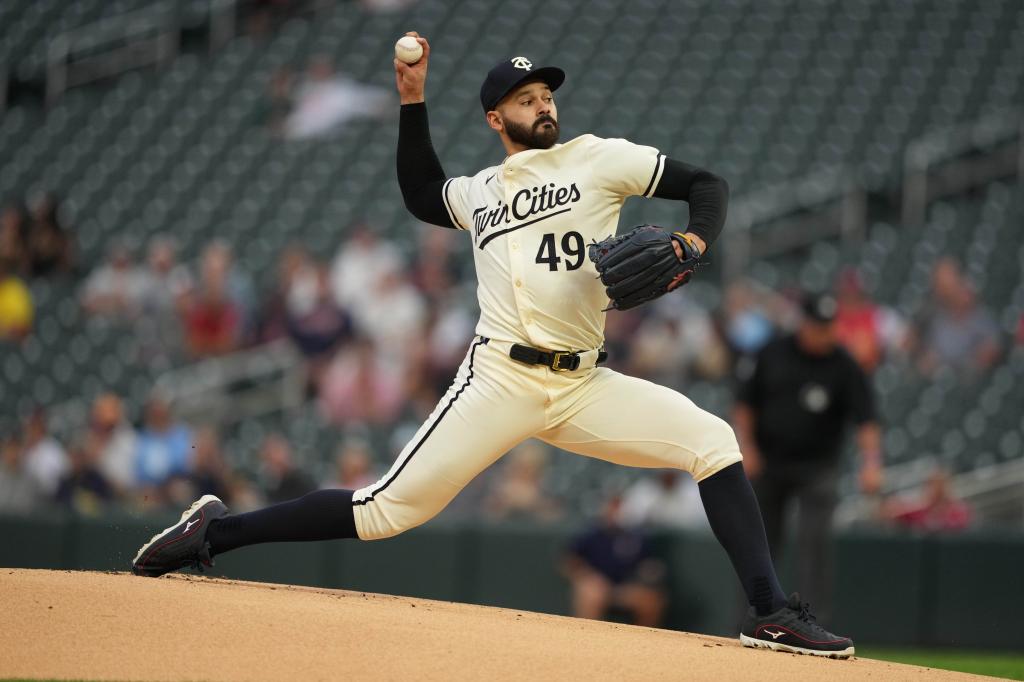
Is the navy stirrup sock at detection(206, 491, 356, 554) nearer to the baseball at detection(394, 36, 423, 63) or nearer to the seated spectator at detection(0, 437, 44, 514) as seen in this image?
the baseball at detection(394, 36, 423, 63)

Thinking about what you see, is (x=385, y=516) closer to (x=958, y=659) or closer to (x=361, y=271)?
(x=958, y=659)

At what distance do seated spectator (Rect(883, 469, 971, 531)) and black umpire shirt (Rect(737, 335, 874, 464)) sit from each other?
6.52 ft

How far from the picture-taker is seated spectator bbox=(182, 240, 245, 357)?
10.8 m

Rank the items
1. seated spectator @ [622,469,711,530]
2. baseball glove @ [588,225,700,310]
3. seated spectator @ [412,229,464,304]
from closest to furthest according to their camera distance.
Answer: baseball glove @ [588,225,700,310] < seated spectator @ [622,469,711,530] < seated spectator @ [412,229,464,304]

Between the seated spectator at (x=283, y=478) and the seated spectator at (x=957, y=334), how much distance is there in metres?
4.62

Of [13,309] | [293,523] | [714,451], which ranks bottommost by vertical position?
[293,523]

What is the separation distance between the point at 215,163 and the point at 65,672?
1015 centimetres

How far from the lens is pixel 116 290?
1138 cm

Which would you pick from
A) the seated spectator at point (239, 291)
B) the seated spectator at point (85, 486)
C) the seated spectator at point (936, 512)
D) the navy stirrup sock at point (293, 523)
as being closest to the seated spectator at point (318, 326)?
the seated spectator at point (239, 291)


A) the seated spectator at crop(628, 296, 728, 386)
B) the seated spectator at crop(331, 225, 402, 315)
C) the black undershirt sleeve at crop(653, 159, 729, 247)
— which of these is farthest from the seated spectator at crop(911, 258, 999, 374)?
Answer: the black undershirt sleeve at crop(653, 159, 729, 247)

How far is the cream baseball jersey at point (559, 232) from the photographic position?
4.36 meters

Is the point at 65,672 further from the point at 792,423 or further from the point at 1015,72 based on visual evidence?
the point at 1015,72

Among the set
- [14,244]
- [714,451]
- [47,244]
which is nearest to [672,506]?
[714,451]

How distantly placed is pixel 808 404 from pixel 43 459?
5.37 m
